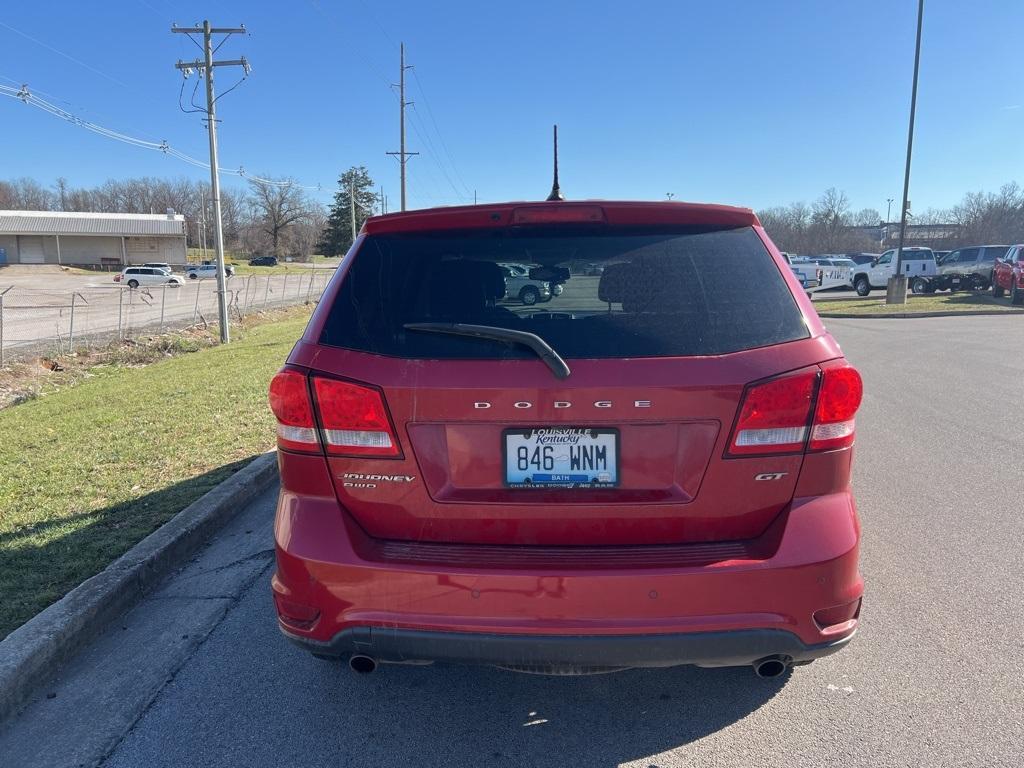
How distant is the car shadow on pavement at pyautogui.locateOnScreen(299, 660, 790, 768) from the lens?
101 inches

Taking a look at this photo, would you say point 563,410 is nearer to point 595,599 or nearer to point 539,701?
point 595,599

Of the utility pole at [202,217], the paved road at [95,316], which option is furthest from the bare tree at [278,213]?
the paved road at [95,316]

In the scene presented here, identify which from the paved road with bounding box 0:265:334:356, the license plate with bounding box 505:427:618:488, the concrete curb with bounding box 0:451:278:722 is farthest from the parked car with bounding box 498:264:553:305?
the paved road with bounding box 0:265:334:356

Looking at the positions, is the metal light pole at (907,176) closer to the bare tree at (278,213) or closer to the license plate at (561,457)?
the license plate at (561,457)

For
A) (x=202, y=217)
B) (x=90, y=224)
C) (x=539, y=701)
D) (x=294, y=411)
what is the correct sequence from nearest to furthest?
(x=294, y=411)
(x=539, y=701)
(x=90, y=224)
(x=202, y=217)

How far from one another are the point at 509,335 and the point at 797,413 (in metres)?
0.95

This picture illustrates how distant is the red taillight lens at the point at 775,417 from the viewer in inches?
88.9

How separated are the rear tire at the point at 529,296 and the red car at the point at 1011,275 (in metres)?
26.4

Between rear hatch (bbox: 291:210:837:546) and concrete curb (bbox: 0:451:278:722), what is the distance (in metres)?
1.77

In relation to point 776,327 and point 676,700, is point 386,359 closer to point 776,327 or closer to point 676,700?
point 776,327

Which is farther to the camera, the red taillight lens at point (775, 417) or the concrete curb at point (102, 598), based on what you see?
the concrete curb at point (102, 598)

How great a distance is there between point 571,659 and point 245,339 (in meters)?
17.4

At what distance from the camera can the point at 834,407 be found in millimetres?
2324

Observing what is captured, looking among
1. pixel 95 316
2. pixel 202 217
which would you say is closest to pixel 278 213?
pixel 202 217
